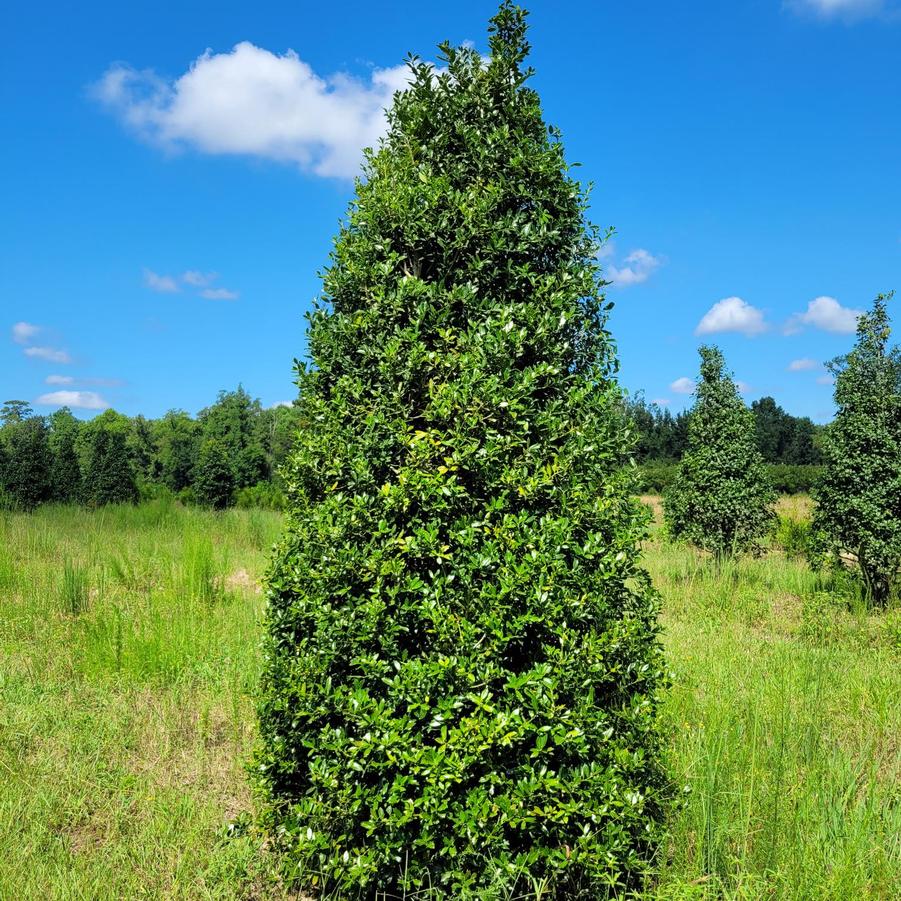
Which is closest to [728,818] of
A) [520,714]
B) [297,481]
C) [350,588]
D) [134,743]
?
[520,714]

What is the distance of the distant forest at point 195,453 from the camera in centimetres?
1983

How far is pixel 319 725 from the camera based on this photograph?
137 inches

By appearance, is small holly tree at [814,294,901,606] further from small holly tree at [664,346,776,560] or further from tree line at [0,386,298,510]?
tree line at [0,386,298,510]

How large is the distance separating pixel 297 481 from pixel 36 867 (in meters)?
2.73

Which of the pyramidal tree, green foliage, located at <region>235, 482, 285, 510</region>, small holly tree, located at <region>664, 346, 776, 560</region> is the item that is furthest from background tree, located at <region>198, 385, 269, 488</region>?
the pyramidal tree

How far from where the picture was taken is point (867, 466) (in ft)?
35.4

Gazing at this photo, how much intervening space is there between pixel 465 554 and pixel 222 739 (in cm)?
385

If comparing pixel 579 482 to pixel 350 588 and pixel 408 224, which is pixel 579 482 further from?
pixel 408 224

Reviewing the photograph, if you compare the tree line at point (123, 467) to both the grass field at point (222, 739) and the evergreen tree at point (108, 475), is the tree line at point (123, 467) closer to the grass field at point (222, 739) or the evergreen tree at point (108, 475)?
the evergreen tree at point (108, 475)

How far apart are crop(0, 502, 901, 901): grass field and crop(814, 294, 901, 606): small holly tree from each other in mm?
962

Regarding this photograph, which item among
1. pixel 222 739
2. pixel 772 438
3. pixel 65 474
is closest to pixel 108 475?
pixel 65 474

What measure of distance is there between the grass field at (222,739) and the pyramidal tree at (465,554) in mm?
550

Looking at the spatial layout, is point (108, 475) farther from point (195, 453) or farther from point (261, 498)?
point (195, 453)

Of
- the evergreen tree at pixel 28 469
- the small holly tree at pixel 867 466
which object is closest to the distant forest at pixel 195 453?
the evergreen tree at pixel 28 469
